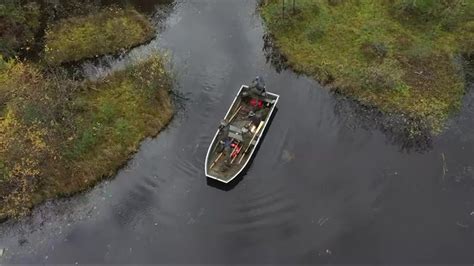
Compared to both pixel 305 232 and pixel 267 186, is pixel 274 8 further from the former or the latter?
pixel 305 232

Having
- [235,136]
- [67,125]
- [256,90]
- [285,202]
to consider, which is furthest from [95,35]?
[285,202]

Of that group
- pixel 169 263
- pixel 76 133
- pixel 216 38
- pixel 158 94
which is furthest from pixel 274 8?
pixel 169 263

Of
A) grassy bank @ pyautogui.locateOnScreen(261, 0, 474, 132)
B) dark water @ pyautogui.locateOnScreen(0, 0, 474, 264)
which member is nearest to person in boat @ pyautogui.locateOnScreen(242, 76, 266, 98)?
dark water @ pyautogui.locateOnScreen(0, 0, 474, 264)

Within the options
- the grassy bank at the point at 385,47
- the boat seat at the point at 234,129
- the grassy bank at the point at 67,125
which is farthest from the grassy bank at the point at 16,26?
the grassy bank at the point at 385,47

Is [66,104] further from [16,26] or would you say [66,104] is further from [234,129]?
[234,129]

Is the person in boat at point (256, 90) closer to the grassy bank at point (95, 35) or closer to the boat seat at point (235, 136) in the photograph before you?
the boat seat at point (235, 136)

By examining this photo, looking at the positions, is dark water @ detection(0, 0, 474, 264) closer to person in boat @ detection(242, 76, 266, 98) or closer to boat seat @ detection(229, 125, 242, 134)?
person in boat @ detection(242, 76, 266, 98)

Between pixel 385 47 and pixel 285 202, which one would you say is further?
pixel 385 47

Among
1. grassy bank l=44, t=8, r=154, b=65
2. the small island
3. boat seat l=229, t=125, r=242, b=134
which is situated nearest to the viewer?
the small island
